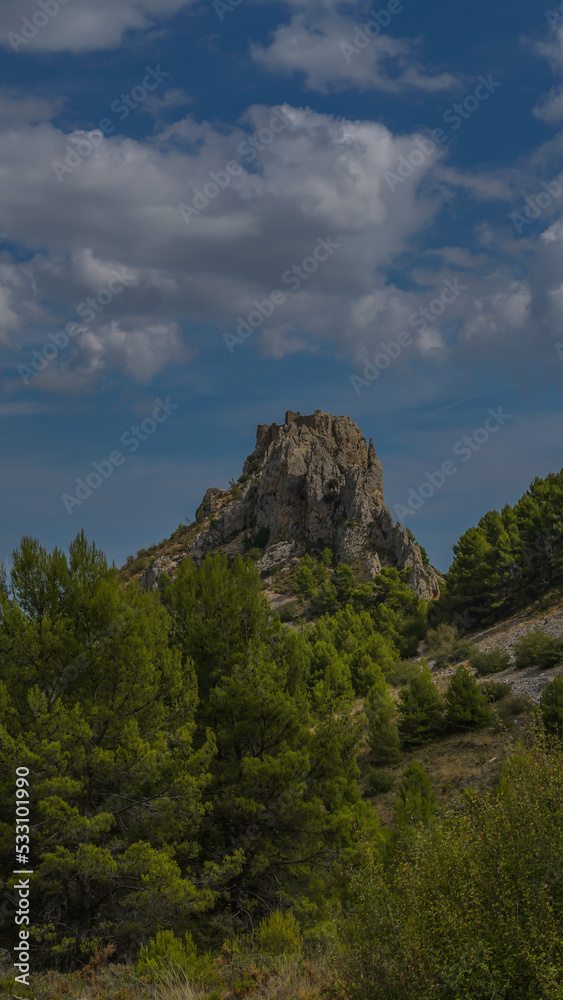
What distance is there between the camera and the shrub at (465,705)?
23547mm

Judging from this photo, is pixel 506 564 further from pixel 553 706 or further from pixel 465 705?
pixel 553 706

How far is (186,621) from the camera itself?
1236 cm

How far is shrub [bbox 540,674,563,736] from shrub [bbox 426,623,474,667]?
14.7 metres

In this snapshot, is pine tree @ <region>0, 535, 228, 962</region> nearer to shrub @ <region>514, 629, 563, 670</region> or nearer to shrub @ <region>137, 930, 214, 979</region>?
shrub @ <region>137, 930, 214, 979</region>

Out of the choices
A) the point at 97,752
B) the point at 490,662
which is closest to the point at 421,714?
the point at 490,662

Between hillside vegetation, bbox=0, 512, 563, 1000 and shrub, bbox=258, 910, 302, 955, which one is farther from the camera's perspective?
shrub, bbox=258, 910, 302, 955

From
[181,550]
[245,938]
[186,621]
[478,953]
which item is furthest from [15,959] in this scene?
[181,550]

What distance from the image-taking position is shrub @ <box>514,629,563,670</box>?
27.5 m

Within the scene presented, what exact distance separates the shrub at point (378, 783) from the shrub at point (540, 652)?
33.1 ft

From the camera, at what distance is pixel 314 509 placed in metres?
70.5

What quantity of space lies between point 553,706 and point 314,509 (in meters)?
52.3

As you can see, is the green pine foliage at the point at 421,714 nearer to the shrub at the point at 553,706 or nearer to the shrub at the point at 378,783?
the shrub at the point at 378,783

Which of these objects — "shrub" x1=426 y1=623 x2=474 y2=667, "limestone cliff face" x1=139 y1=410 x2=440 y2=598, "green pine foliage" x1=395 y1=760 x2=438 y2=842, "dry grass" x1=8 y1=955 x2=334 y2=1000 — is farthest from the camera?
"limestone cliff face" x1=139 y1=410 x2=440 y2=598

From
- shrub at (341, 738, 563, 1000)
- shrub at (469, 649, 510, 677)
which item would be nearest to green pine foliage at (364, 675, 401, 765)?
shrub at (469, 649, 510, 677)
